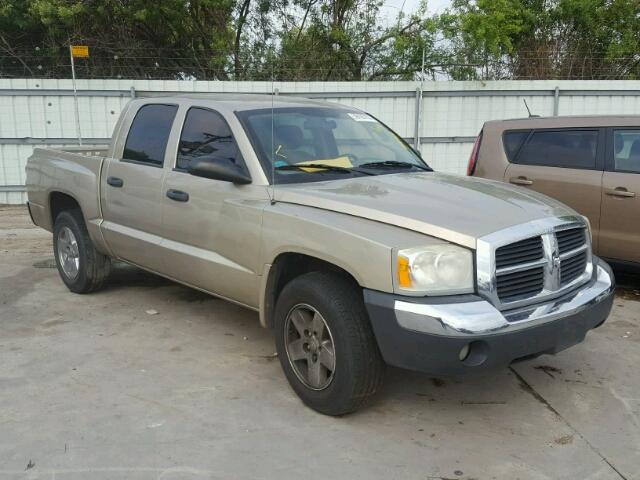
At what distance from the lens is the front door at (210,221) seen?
4.01m

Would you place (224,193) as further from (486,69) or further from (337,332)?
(486,69)

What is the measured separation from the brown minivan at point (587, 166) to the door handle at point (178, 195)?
362cm

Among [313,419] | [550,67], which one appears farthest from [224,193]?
[550,67]

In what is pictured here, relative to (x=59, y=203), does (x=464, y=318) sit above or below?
below

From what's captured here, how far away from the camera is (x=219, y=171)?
12.9 feet

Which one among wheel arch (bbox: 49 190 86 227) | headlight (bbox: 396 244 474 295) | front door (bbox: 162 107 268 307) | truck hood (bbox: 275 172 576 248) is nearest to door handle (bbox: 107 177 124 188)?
front door (bbox: 162 107 268 307)

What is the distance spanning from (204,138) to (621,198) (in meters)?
3.86

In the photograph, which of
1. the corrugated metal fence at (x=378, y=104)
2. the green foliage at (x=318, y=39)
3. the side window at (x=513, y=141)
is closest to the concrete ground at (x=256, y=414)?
the side window at (x=513, y=141)

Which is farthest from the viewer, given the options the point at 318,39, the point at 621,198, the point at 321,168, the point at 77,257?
the point at 318,39

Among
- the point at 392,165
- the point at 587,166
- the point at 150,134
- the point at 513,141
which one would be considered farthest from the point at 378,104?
the point at 392,165

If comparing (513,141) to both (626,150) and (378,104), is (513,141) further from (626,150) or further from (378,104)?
(378,104)

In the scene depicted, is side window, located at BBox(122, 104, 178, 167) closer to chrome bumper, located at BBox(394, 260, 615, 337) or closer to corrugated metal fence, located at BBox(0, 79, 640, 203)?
chrome bumper, located at BBox(394, 260, 615, 337)

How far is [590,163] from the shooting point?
614cm

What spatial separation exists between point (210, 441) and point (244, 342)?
1.50 meters
